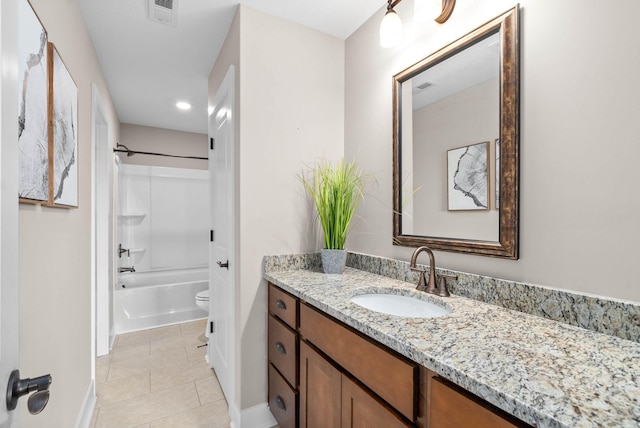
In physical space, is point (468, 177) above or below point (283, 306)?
above

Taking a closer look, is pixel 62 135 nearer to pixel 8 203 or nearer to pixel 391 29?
pixel 8 203

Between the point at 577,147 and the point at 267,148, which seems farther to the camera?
the point at 267,148

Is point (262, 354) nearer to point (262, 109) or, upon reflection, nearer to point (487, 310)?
point (487, 310)

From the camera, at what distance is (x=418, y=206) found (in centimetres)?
151

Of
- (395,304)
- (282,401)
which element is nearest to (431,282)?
(395,304)

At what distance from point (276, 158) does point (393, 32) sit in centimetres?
89

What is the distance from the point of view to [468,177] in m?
1.28

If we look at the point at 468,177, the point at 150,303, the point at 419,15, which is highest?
the point at 419,15

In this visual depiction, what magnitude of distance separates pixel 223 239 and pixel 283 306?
2.67 ft

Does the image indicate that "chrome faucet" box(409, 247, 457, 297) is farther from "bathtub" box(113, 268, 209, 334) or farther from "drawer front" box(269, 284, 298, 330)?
"bathtub" box(113, 268, 209, 334)

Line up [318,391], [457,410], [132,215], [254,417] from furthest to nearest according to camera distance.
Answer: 1. [132,215]
2. [254,417]
3. [318,391]
4. [457,410]

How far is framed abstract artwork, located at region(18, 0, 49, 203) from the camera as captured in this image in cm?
88

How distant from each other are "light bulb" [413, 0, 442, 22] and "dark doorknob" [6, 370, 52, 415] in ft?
5.48

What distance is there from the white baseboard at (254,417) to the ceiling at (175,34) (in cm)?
229
